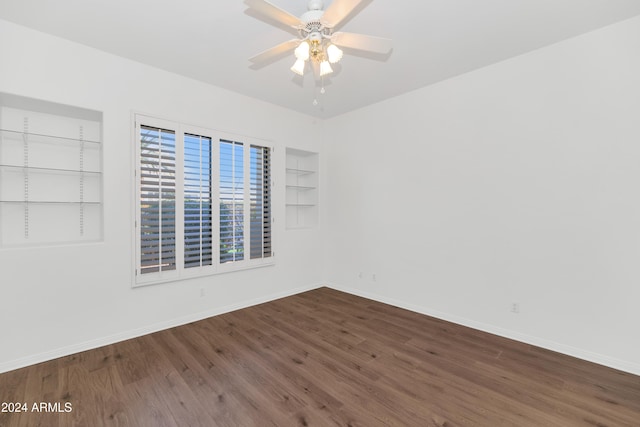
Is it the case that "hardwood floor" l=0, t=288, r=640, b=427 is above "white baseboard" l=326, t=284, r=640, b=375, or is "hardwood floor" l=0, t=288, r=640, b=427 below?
below

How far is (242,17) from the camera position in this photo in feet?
7.86

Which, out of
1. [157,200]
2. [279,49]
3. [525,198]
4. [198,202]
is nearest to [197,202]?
[198,202]

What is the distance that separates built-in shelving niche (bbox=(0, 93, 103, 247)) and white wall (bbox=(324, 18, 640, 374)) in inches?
144

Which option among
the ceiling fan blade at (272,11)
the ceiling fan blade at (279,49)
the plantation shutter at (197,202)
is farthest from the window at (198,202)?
the ceiling fan blade at (272,11)

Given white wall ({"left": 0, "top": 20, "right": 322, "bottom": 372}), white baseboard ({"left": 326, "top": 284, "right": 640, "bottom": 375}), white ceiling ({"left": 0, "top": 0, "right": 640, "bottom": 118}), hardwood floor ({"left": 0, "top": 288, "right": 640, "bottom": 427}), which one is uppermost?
white ceiling ({"left": 0, "top": 0, "right": 640, "bottom": 118})

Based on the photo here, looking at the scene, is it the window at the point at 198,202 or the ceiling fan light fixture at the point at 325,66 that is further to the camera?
the window at the point at 198,202

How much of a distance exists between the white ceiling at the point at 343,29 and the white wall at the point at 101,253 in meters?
0.20

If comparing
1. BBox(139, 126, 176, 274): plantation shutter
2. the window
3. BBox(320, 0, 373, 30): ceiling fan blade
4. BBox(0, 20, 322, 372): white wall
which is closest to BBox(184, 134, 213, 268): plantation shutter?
the window

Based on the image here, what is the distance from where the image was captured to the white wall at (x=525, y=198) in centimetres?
250

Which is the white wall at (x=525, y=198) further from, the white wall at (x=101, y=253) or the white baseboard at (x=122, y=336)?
the white wall at (x=101, y=253)

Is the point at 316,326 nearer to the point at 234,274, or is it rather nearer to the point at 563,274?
the point at 234,274

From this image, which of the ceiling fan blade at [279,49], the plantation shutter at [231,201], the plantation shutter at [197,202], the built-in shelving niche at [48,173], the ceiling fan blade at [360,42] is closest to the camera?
the ceiling fan blade at [360,42]

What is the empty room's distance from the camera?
2158 millimetres

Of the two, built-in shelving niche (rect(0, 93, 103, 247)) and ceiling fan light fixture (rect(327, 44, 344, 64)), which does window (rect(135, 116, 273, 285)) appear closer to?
built-in shelving niche (rect(0, 93, 103, 247))
